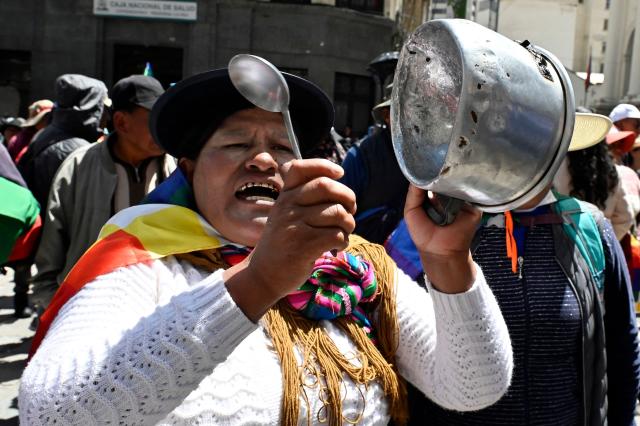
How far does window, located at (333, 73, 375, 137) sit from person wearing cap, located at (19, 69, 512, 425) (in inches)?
661

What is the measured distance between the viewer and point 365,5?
62.9 ft

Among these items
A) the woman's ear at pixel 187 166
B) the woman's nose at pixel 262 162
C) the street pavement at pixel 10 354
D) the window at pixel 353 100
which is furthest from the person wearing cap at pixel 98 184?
the window at pixel 353 100

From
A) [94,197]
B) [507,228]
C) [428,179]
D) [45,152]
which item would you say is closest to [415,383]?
[507,228]

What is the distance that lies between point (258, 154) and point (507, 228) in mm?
905

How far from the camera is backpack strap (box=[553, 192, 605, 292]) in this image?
241 cm

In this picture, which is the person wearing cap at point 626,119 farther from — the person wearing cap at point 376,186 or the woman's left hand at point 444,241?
the woman's left hand at point 444,241

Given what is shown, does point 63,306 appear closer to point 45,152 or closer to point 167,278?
point 167,278

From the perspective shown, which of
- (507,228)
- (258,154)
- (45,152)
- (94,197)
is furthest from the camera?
(45,152)

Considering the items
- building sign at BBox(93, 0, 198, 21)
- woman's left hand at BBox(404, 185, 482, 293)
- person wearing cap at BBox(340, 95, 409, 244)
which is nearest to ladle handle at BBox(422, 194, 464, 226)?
woman's left hand at BBox(404, 185, 482, 293)

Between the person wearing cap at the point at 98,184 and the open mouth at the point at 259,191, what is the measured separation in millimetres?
2292

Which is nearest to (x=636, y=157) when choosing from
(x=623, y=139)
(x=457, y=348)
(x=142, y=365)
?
(x=623, y=139)

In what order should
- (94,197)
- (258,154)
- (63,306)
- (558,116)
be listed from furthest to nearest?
(94,197) < (258,154) < (63,306) < (558,116)

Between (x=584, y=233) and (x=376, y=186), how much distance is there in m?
1.59

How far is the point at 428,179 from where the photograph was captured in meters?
1.26
